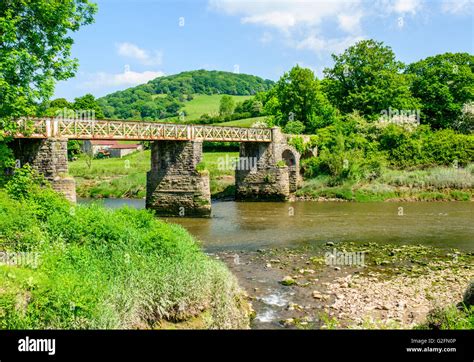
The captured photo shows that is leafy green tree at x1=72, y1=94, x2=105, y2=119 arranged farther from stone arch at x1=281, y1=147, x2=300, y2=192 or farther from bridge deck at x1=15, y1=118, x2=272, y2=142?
bridge deck at x1=15, y1=118, x2=272, y2=142

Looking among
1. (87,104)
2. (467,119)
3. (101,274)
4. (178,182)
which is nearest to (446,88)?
(467,119)

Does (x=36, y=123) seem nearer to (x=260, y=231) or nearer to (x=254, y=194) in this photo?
(x=260, y=231)

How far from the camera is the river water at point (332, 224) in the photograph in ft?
66.1

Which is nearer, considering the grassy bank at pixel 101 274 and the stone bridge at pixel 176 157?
the grassy bank at pixel 101 274

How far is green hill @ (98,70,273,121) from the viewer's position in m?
104

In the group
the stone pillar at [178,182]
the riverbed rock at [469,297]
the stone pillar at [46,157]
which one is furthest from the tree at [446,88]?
the riverbed rock at [469,297]

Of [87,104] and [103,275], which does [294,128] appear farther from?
[103,275]

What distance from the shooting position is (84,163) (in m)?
52.0

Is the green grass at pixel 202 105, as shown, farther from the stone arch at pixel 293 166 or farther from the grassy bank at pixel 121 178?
the stone arch at pixel 293 166

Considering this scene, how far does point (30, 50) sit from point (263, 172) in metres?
24.0

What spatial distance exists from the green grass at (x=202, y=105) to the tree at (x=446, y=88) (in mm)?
53296

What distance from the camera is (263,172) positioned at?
3638 centimetres

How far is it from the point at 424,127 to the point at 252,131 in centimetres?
1701
